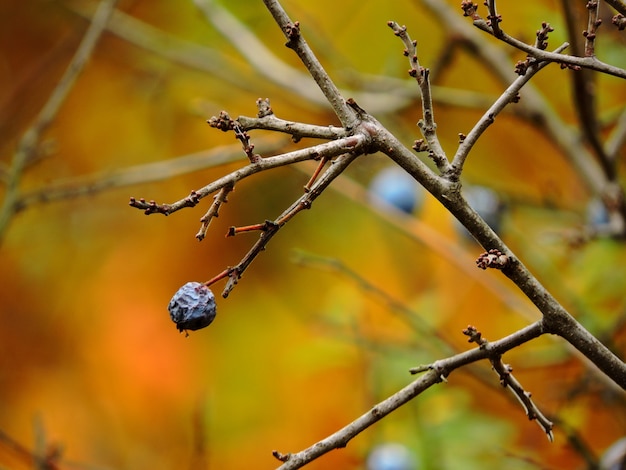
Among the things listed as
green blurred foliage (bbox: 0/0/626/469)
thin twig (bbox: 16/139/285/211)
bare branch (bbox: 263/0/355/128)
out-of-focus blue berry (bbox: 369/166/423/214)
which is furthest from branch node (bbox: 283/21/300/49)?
green blurred foliage (bbox: 0/0/626/469)

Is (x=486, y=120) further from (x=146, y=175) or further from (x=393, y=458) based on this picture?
(x=393, y=458)

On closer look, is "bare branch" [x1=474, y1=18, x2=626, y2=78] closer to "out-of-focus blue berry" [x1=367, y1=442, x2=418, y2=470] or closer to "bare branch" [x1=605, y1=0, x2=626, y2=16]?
"bare branch" [x1=605, y1=0, x2=626, y2=16]

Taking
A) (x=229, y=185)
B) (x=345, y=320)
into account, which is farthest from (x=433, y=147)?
(x=345, y=320)

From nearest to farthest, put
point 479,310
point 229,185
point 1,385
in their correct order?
point 229,185 → point 479,310 → point 1,385

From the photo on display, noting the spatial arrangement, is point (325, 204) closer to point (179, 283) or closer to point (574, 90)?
point (179, 283)

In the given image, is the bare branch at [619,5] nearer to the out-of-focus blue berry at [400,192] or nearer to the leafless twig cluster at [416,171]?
the leafless twig cluster at [416,171]

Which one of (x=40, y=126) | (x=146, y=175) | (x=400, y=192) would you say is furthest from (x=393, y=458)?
(x=40, y=126)
